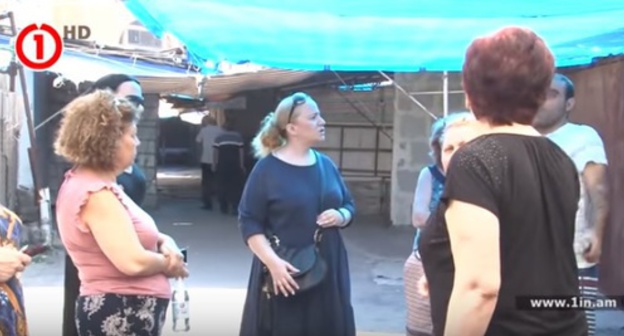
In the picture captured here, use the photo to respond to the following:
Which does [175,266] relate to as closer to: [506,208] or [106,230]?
[106,230]

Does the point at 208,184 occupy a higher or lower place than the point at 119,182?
lower

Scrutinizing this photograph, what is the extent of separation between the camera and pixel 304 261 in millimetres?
3932

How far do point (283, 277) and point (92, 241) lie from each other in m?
1.06

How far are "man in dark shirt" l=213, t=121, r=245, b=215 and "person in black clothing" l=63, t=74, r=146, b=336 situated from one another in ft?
33.4

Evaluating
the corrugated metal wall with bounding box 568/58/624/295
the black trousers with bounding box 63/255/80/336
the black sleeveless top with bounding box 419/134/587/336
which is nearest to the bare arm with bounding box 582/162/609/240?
the black sleeveless top with bounding box 419/134/587/336

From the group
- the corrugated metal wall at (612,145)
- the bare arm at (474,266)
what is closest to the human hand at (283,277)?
the bare arm at (474,266)

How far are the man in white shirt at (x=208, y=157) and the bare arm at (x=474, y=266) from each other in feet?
41.3

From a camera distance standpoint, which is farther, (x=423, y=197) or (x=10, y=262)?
(x=423, y=197)

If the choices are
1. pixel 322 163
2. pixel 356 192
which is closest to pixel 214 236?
pixel 356 192

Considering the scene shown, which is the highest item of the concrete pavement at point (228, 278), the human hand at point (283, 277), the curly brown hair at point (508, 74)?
the curly brown hair at point (508, 74)

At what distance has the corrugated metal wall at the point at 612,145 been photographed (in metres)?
6.73

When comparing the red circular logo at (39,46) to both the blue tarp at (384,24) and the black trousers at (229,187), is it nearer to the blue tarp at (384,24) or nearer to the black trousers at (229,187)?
the blue tarp at (384,24)

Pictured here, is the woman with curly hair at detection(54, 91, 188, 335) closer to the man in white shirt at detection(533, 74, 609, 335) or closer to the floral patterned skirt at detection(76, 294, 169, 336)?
the floral patterned skirt at detection(76, 294, 169, 336)

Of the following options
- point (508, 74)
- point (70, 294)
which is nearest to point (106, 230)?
point (70, 294)
